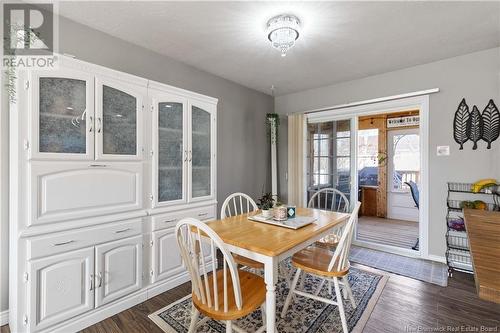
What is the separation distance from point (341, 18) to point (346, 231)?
5.69 feet

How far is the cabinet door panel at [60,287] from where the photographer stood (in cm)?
162

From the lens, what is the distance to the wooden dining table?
4.50 feet

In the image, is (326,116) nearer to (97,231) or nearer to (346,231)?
(346,231)

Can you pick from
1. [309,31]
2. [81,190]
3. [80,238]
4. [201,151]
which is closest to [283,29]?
[309,31]

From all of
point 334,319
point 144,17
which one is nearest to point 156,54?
point 144,17

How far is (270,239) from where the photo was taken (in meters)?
1.58

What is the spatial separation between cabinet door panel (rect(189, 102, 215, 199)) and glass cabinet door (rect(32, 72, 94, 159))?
96cm

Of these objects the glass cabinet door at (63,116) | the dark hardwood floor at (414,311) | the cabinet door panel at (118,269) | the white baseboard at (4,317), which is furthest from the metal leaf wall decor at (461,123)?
the white baseboard at (4,317)

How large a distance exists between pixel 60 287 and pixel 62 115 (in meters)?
1.22

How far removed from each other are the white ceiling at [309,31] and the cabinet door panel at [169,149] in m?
0.65

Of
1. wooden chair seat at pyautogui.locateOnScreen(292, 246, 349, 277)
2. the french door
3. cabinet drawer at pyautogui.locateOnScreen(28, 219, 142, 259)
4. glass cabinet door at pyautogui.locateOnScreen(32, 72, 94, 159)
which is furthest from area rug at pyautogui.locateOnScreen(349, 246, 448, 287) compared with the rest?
glass cabinet door at pyautogui.locateOnScreen(32, 72, 94, 159)

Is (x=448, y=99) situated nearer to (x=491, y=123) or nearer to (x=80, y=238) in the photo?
(x=491, y=123)

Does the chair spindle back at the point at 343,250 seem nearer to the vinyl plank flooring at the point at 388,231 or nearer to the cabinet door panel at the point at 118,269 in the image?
the cabinet door panel at the point at 118,269

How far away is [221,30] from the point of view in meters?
2.25
